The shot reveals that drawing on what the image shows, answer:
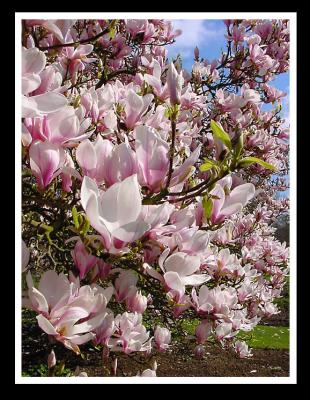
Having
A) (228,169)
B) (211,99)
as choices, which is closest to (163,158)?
(228,169)

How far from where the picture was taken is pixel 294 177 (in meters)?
1.46

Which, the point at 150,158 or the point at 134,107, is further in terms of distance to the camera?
the point at 134,107

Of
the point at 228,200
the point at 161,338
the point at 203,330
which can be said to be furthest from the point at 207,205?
the point at 161,338

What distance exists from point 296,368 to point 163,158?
2.40 ft

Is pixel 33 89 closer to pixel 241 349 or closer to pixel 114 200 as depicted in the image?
pixel 114 200

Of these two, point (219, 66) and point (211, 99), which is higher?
point (219, 66)

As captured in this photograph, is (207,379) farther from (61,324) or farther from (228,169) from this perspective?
(228,169)

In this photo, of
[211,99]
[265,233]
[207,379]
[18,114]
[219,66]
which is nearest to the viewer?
[18,114]

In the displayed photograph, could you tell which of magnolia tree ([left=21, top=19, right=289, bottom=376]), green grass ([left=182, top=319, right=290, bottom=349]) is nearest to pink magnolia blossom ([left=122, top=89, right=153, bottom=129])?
magnolia tree ([left=21, top=19, right=289, bottom=376])

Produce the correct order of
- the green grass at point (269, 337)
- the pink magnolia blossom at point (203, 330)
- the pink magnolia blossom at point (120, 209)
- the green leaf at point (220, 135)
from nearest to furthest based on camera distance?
the pink magnolia blossom at point (120, 209), the green leaf at point (220, 135), the pink magnolia blossom at point (203, 330), the green grass at point (269, 337)

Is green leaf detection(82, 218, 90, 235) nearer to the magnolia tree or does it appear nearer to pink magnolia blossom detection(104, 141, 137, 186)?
the magnolia tree

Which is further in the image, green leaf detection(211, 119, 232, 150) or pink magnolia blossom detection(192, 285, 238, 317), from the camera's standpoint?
pink magnolia blossom detection(192, 285, 238, 317)

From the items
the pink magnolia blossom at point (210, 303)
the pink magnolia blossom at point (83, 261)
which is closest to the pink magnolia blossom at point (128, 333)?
the pink magnolia blossom at point (210, 303)

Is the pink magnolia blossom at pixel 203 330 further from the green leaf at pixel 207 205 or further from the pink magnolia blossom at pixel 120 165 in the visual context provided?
the pink magnolia blossom at pixel 120 165
